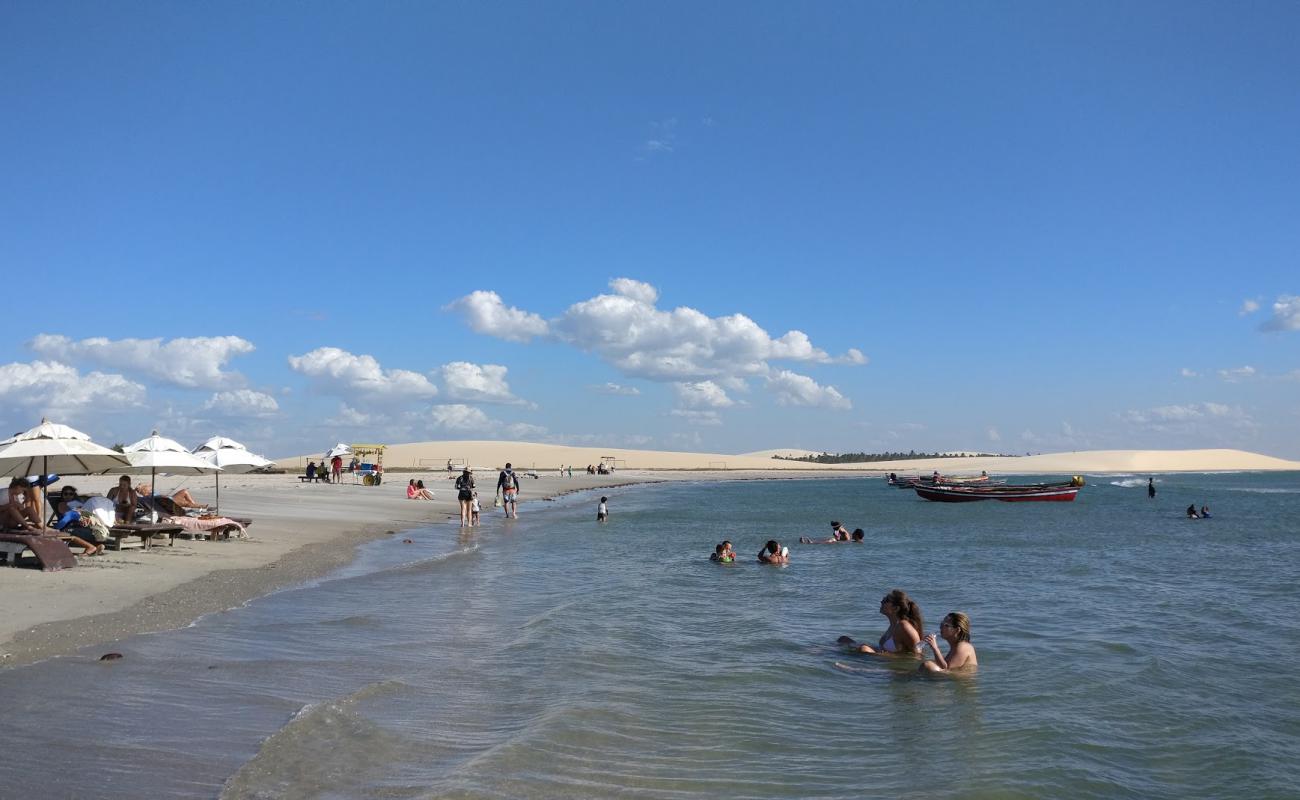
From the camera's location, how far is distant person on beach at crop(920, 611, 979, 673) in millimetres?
9938

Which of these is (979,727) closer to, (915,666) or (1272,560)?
(915,666)

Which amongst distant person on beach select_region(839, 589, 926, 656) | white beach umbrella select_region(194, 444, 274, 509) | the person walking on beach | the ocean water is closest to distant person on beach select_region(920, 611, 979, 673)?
the ocean water

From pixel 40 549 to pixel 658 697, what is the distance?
33.3 feet

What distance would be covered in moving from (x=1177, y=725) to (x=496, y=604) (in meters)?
9.31

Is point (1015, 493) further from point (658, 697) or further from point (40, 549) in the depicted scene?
point (40, 549)

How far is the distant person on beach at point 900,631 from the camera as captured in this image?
1075cm

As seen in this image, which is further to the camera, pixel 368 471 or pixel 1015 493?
pixel 368 471

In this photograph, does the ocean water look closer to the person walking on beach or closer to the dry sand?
the dry sand

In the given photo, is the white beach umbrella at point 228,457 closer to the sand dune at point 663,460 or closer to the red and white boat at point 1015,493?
the red and white boat at point 1015,493

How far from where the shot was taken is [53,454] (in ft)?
48.0

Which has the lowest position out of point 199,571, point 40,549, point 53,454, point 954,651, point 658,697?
point 658,697

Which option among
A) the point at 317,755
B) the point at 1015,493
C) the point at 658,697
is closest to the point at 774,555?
the point at 658,697

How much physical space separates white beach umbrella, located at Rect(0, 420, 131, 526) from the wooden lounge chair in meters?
1.04

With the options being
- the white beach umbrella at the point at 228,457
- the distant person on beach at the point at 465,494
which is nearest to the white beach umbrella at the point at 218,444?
the white beach umbrella at the point at 228,457
